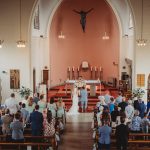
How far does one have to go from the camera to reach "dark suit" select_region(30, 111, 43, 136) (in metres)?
10.1

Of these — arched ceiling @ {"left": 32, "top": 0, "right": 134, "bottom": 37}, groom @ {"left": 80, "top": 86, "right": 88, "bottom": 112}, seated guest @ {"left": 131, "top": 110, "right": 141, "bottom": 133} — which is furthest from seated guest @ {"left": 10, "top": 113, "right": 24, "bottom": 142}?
arched ceiling @ {"left": 32, "top": 0, "right": 134, "bottom": 37}

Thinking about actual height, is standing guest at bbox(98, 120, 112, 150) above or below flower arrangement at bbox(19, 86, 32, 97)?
below

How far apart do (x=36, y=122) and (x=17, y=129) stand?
2.89 feet

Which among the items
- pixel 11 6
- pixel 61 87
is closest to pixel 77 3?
pixel 61 87

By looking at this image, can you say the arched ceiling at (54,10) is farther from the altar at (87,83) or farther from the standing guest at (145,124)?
the standing guest at (145,124)

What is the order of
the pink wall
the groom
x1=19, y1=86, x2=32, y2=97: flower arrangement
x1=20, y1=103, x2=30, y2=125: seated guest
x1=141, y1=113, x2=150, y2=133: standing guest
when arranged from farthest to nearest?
the pink wall < the groom < x1=19, y1=86, x2=32, y2=97: flower arrangement < x1=20, y1=103, x2=30, y2=125: seated guest < x1=141, y1=113, x2=150, y2=133: standing guest

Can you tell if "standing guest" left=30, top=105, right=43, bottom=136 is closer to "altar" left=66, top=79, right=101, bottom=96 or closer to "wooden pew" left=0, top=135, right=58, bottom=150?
"wooden pew" left=0, top=135, right=58, bottom=150

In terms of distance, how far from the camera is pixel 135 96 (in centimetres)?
1667

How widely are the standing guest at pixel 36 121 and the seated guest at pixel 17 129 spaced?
0.75m

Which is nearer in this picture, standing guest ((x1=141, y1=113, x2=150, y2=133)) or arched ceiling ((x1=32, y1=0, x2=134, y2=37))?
standing guest ((x1=141, y1=113, x2=150, y2=133))

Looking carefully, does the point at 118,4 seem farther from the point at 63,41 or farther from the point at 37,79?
the point at 37,79

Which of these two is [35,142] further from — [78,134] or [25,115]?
[78,134]

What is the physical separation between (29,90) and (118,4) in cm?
930

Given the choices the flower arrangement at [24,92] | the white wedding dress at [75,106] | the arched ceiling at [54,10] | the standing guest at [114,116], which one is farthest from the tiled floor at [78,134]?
the arched ceiling at [54,10]
